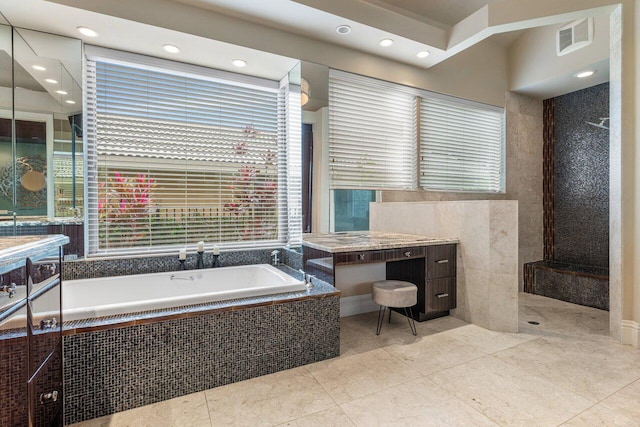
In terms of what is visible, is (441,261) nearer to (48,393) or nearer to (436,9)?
(436,9)

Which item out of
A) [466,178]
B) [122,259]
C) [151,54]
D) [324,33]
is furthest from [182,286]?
[466,178]

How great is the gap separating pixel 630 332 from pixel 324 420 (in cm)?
254

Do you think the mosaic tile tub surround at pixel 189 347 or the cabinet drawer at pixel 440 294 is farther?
the cabinet drawer at pixel 440 294

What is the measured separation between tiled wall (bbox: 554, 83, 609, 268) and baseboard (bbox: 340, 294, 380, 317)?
2817mm

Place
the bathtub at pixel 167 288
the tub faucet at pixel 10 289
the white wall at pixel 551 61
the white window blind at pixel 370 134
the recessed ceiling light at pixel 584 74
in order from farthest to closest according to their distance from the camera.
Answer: the recessed ceiling light at pixel 584 74 → the white wall at pixel 551 61 → the white window blind at pixel 370 134 → the bathtub at pixel 167 288 → the tub faucet at pixel 10 289

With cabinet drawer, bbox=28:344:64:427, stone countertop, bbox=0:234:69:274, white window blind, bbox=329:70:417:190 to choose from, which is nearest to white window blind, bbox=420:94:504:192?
Answer: white window blind, bbox=329:70:417:190

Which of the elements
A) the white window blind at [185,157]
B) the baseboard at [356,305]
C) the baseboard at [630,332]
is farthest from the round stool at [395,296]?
the baseboard at [630,332]

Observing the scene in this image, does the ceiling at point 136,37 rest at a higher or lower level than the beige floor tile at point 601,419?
higher

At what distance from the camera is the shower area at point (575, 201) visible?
140 inches

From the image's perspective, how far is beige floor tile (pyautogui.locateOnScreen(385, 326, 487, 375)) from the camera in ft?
6.90

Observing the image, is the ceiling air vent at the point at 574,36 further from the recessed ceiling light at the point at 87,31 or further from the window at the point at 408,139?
the recessed ceiling light at the point at 87,31

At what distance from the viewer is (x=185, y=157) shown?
2756 millimetres

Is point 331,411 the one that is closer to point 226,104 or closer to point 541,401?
point 541,401

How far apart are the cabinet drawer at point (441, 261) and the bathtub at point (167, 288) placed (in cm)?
126
